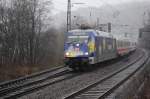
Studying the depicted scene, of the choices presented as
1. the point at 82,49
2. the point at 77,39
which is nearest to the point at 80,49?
the point at 82,49

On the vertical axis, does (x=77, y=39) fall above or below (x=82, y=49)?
above

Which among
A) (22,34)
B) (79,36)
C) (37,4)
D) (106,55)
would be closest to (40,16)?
(37,4)

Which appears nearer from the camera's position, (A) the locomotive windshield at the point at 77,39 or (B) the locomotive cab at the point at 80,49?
(B) the locomotive cab at the point at 80,49

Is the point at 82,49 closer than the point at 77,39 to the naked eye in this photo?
Yes

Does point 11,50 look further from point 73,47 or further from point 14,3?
point 73,47

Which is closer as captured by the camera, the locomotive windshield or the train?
the train

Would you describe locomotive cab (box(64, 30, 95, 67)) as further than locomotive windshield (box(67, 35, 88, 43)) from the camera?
No

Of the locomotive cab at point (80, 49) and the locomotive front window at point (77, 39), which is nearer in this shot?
the locomotive cab at point (80, 49)

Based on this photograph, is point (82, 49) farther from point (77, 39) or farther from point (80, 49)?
point (77, 39)

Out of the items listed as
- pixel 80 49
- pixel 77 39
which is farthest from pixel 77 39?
pixel 80 49

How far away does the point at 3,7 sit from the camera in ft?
116

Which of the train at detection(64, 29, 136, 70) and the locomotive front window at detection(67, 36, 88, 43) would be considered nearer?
the train at detection(64, 29, 136, 70)

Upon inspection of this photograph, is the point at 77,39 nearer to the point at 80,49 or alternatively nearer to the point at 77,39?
the point at 77,39

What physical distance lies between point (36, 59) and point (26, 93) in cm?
2070
